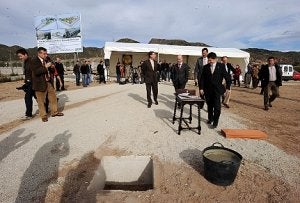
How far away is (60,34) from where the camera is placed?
21.9m

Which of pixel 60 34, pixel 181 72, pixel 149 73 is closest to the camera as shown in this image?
pixel 181 72

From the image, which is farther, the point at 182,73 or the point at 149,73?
the point at 149,73

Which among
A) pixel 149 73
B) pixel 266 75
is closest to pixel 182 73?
pixel 149 73

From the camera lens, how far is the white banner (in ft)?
71.3

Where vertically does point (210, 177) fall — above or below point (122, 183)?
above

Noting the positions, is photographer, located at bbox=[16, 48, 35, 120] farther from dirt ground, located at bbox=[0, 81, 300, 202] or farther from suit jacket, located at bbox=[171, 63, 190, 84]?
suit jacket, located at bbox=[171, 63, 190, 84]

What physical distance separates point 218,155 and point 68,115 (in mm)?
5453

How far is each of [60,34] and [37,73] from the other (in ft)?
51.6

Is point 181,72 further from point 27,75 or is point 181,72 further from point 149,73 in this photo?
point 27,75

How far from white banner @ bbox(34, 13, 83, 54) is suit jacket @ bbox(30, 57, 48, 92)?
14909mm

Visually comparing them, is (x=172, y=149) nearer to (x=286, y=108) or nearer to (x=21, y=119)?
(x=21, y=119)

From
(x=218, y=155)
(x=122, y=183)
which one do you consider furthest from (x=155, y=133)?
(x=218, y=155)

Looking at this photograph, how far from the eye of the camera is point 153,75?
31.1 ft

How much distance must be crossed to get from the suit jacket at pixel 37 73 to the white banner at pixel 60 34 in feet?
48.9
